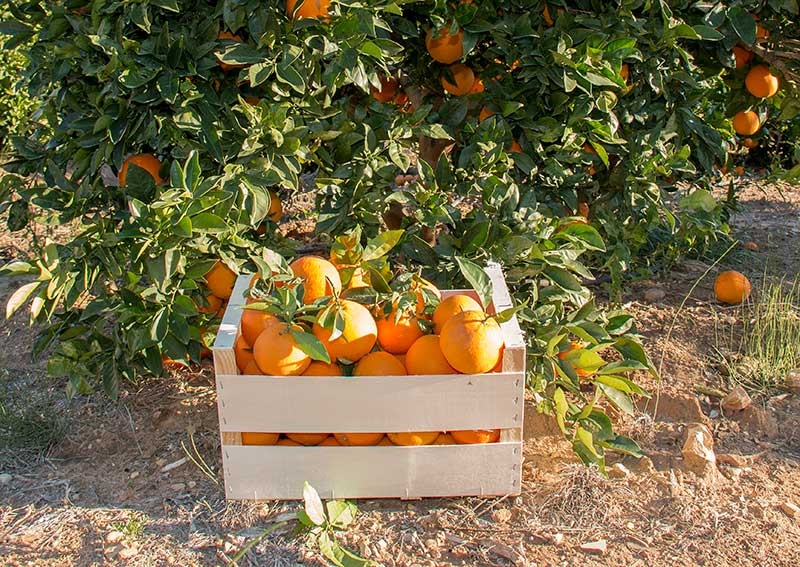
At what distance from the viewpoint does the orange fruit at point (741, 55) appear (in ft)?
10.1

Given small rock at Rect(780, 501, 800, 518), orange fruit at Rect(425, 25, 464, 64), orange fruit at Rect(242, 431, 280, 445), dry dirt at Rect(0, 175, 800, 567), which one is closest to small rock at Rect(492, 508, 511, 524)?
dry dirt at Rect(0, 175, 800, 567)

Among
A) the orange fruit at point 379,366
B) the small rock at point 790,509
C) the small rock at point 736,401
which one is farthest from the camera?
the small rock at point 736,401

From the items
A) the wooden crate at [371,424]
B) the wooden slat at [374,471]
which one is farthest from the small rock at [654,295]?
the wooden slat at [374,471]

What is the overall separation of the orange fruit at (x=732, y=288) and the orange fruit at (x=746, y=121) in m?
0.57

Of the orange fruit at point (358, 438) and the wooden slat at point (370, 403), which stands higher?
the wooden slat at point (370, 403)

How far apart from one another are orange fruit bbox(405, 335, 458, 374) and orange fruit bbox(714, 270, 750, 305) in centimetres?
174

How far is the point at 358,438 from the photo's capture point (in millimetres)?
2281

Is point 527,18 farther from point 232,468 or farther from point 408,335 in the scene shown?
point 232,468

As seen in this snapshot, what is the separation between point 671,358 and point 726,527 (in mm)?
931

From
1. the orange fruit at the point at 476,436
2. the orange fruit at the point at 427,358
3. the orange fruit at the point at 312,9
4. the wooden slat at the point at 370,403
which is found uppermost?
the orange fruit at the point at 312,9

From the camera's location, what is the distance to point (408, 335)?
2.29 metres

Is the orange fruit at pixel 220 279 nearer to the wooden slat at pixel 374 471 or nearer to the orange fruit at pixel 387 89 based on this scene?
the wooden slat at pixel 374 471

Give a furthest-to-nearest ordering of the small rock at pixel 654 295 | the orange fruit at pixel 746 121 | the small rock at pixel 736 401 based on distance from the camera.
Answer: the small rock at pixel 654 295 < the orange fruit at pixel 746 121 < the small rock at pixel 736 401

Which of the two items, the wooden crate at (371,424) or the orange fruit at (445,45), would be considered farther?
the orange fruit at (445,45)
